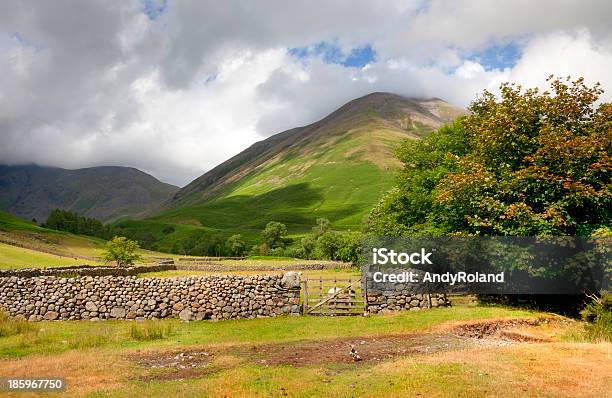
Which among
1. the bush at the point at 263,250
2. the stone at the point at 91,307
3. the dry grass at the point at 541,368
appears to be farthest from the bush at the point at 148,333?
the bush at the point at 263,250

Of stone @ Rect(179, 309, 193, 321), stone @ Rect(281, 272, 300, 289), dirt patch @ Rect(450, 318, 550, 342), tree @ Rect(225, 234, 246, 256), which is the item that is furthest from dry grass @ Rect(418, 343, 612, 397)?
tree @ Rect(225, 234, 246, 256)

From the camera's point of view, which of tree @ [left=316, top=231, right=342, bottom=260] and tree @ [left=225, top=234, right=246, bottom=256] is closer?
tree @ [left=316, top=231, right=342, bottom=260]

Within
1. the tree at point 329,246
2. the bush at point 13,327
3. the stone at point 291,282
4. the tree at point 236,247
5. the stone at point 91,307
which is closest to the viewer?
the bush at point 13,327

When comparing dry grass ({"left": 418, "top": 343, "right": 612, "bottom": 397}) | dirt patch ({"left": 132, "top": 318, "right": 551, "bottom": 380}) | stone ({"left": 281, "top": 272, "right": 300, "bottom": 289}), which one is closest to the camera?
dry grass ({"left": 418, "top": 343, "right": 612, "bottom": 397})

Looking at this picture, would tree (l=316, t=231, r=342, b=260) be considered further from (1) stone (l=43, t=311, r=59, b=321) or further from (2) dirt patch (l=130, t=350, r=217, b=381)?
(2) dirt patch (l=130, t=350, r=217, b=381)

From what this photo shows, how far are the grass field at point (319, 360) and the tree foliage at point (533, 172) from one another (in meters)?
6.05

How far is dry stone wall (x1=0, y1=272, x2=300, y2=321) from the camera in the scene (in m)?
31.5

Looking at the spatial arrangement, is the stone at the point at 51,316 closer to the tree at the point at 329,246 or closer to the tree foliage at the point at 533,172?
the tree foliage at the point at 533,172

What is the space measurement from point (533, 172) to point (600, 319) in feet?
31.7

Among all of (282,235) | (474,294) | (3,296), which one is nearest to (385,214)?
(474,294)

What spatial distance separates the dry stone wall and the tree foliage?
1293 cm

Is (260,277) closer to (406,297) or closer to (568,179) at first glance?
(406,297)

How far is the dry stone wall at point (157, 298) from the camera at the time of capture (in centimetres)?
3152

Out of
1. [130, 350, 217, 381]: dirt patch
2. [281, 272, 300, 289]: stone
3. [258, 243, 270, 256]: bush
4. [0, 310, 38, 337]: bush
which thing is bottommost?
[258, 243, 270, 256]: bush
